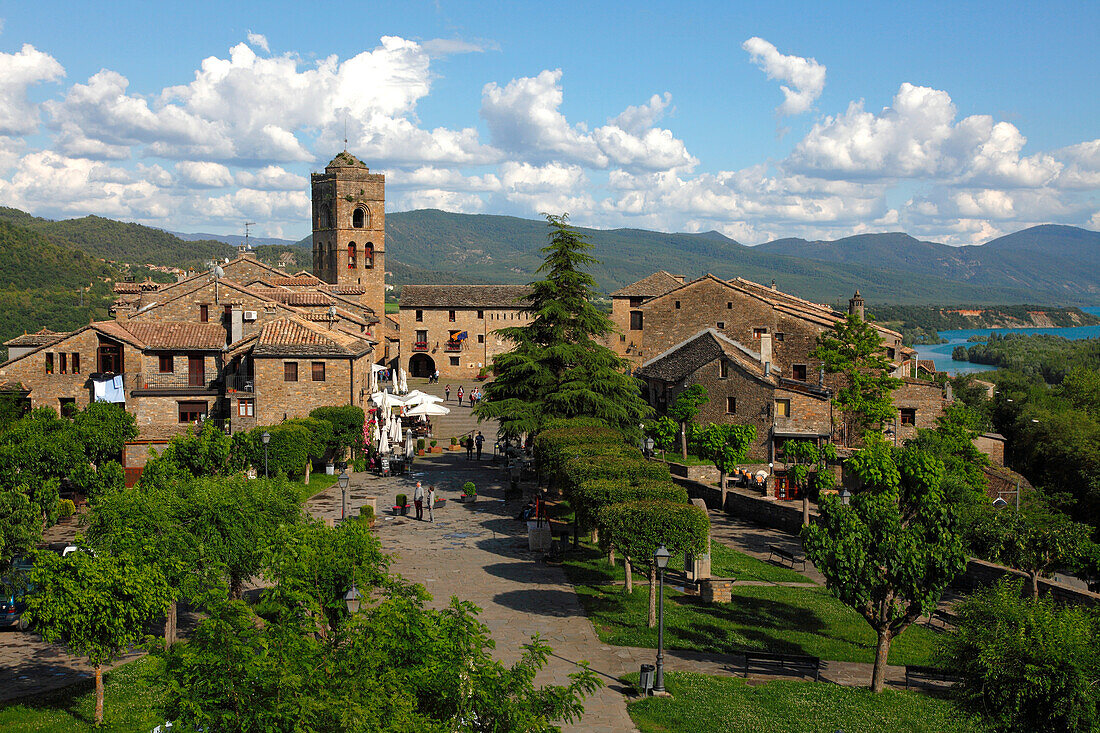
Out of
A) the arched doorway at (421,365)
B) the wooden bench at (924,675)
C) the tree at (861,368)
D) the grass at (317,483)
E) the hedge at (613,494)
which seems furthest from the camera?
the arched doorway at (421,365)

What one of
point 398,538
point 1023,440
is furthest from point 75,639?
point 1023,440

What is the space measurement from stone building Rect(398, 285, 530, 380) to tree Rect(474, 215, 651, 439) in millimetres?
46324

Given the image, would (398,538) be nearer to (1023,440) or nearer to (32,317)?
(1023,440)

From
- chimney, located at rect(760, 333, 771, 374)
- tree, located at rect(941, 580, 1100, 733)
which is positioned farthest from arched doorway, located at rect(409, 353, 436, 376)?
tree, located at rect(941, 580, 1100, 733)

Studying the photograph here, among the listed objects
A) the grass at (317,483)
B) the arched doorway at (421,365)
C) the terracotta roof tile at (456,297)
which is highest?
the terracotta roof tile at (456,297)

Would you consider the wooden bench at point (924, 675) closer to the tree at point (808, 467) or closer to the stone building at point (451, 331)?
the tree at point (808, 467)

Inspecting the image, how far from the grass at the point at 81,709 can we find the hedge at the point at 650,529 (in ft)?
36.2

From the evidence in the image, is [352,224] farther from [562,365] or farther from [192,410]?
[562,365]

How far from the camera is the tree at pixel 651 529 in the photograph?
71.7 ft

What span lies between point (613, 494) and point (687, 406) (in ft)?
76.1

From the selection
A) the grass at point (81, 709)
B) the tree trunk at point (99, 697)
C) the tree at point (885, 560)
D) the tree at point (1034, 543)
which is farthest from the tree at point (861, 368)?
the tree trunk at point (99, 697)

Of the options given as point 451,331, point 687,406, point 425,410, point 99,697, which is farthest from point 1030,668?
point 451,331

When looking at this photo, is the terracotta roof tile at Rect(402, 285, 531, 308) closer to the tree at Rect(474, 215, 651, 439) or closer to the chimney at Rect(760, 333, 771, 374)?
the chimney at Rect(760, 333, 771, 374)

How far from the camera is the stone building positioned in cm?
8738
